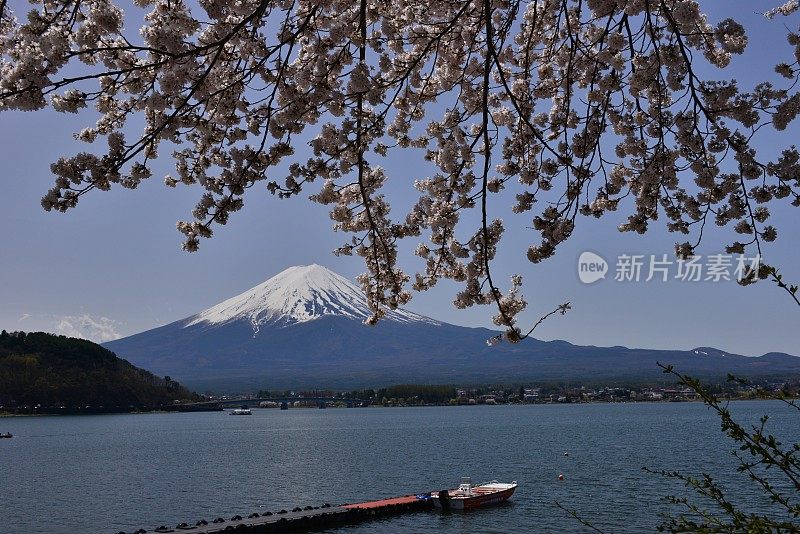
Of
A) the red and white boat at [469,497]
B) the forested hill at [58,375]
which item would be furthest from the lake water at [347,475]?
the forested hill at [58,375]

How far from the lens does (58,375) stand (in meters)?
124

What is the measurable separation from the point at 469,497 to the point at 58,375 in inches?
4238

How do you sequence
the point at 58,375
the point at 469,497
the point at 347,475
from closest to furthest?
the point at 469,497 < the point at 347,475 < the point at 58,375

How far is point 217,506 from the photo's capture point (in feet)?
117

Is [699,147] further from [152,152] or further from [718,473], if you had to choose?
[718,473]

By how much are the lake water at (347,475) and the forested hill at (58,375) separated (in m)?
33.6

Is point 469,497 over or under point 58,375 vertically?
under

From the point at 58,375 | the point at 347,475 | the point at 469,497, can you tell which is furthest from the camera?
the point at 58,375

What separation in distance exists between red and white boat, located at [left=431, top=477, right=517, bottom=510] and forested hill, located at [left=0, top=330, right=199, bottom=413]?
4049 inches

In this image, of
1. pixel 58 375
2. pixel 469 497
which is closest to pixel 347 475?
pixel 469 497

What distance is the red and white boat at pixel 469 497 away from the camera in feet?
111

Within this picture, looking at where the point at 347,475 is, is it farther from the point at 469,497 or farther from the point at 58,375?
the point at 58,375

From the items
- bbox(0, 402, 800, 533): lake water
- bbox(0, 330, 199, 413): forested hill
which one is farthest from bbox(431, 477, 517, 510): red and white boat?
bbox(0, 330, 199, 413): forested hill

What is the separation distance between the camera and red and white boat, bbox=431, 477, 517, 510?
33794 mm
